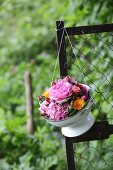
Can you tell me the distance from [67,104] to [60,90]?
0.24 feet

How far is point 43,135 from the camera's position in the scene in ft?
11.2

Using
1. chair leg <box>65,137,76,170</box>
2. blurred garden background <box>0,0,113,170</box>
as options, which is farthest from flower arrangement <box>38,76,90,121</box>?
blurred garden background <box>0,0,113,170</box>

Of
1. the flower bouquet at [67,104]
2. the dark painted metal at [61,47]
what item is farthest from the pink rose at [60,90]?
the dark painted metal at [61,47]

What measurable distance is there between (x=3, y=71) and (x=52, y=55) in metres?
1.01

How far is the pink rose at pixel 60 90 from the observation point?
5.82 feet

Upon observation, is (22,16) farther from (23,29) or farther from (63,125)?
(63,125)

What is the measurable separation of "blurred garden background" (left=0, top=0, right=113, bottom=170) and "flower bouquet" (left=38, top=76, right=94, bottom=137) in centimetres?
69

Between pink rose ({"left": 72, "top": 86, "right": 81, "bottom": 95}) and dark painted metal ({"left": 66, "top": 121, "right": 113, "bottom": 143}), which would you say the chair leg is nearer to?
dark painted metal ({"left": 66, "top": 121, "right": 113, "bottom": 143})

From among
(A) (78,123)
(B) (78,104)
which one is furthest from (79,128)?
(B) (78,104)

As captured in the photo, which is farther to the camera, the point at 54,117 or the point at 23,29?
the point at 23,29

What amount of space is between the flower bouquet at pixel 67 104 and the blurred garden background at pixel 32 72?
0.69 meters

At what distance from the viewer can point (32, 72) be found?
16.2ft

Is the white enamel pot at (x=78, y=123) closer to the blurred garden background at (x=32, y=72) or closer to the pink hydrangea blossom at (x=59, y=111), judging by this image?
the pink hydrangea blossom at (x=59, y=111)

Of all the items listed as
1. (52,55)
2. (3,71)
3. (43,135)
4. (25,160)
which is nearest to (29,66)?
(3,71)
